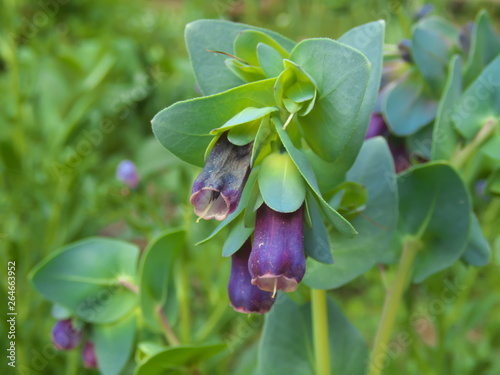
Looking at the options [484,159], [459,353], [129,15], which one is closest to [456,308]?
[459,353]

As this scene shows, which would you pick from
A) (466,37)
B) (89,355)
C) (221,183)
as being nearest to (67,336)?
(89,355)

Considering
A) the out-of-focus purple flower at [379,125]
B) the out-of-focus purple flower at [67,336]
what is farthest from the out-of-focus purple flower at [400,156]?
the out-of-focus purple flower at [67,336]

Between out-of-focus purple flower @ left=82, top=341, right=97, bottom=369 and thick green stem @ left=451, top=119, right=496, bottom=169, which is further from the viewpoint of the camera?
out-of-focus purple flower @ left=82, top=341, right=97, bottom=369

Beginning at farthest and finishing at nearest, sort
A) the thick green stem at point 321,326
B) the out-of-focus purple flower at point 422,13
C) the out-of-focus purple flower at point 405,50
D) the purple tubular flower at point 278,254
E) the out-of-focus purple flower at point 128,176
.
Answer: the out-of-focus purple flower at point 128,176, the out-of-focus purple flower at point 422,13, the out-of-focus purple flower at point 405,50, the thick green stem at point 321,326, the purple tubular flower at point 278,254

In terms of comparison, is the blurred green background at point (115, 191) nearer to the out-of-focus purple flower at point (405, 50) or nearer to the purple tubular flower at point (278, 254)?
the out-of-focus purple flower at point (405, 50)

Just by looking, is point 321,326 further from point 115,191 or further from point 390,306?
point 115,191

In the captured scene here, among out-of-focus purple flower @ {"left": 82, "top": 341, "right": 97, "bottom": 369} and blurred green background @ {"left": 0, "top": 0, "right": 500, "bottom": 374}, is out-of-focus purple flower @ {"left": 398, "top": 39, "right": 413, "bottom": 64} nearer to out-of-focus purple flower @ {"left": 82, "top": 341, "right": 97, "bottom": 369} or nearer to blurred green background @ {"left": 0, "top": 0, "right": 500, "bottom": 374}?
blurred green background @ {"left": 0, "top": 0, "right": 500, "bottom": 374}

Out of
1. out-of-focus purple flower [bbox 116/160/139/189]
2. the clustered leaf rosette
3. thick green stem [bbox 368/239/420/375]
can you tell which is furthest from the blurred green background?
the clustered leaf rosette
